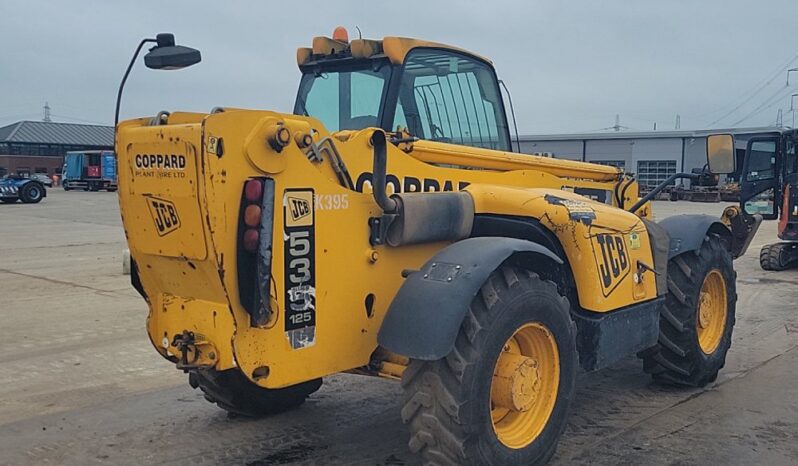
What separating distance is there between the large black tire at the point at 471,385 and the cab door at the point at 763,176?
10.7 m

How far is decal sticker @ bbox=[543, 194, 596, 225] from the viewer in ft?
14.4

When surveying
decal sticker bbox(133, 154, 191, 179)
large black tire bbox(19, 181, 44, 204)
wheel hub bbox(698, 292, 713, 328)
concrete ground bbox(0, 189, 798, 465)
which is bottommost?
concrete ground bbox(0, 189, 798, 465)

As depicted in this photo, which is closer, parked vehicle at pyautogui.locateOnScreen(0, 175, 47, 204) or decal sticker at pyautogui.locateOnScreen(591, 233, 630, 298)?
decal sticker at pyautogui.locateOnScreen(591, 233, 630, 298)

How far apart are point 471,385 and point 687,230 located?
2.93 metres

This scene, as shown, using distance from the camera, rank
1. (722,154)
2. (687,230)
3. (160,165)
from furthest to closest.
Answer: (687,230), (722,154), (160,165)

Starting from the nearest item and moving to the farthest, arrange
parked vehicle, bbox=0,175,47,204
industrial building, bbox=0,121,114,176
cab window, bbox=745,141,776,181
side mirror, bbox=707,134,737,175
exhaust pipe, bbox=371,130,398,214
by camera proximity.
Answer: exhaust pipe, bbox=371,130,398,214 < side mirror, bbox=707,134,737,175 < cab window, bbox=745,141,776,181 < parked vehicle, bbox=0,175,47,204 < industrial building, bbox=0,121,114,176

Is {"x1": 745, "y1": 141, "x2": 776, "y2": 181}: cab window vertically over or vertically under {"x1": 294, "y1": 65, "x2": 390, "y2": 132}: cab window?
under

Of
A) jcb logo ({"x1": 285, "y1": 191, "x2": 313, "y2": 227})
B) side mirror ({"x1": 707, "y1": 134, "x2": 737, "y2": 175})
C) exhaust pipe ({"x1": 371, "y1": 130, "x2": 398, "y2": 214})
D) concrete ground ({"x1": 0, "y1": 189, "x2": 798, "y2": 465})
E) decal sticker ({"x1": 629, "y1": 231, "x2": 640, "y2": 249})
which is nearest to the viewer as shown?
jcb logo ({"x1": 285, "y1": 191, "x2": 313, "y2": 227})

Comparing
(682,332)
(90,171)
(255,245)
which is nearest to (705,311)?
(682,332)

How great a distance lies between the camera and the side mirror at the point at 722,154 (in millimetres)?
5480

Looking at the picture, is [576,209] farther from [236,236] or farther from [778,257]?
[778,257]

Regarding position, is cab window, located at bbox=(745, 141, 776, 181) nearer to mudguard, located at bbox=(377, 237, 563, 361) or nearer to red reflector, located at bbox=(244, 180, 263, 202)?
mudguard, located at bbox=(377, 237, 563, 361)

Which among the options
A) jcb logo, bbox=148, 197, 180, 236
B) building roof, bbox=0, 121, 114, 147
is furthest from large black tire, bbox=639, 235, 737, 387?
building roof, bbox=0, 121, 114, 147

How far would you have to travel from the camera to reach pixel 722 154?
5.52m
